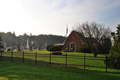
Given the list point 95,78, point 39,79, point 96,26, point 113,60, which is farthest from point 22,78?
point 96,26

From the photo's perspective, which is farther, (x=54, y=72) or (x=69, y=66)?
(x=69, y=66)

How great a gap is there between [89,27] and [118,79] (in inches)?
686

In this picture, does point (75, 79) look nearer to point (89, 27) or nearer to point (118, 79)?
point (118, 79)

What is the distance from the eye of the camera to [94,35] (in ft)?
80.9

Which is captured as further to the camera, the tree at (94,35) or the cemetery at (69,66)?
the tree at (94,35)

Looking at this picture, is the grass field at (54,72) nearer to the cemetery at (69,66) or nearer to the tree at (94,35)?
the cemetery at (69,66)

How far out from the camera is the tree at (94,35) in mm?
24062

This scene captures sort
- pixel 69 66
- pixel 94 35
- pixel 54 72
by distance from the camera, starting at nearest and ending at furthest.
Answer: pixel 54 72
pixel 69 66
pixel 94 35

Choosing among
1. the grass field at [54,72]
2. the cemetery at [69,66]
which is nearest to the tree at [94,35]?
the cemetery at [69,66]

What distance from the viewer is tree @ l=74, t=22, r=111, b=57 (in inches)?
947

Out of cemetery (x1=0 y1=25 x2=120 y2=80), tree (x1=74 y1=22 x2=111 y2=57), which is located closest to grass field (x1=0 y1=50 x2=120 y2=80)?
cemetery (x1=0 y1=25 x2=120 y2=80)

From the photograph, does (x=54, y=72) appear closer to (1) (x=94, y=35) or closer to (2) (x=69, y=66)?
(2) (x=69, y=66)

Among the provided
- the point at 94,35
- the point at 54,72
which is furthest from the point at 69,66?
the point at 94,35

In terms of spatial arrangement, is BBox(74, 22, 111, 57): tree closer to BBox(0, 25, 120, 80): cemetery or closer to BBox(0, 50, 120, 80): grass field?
BBox(0, 25, 120, 80): cemetery
